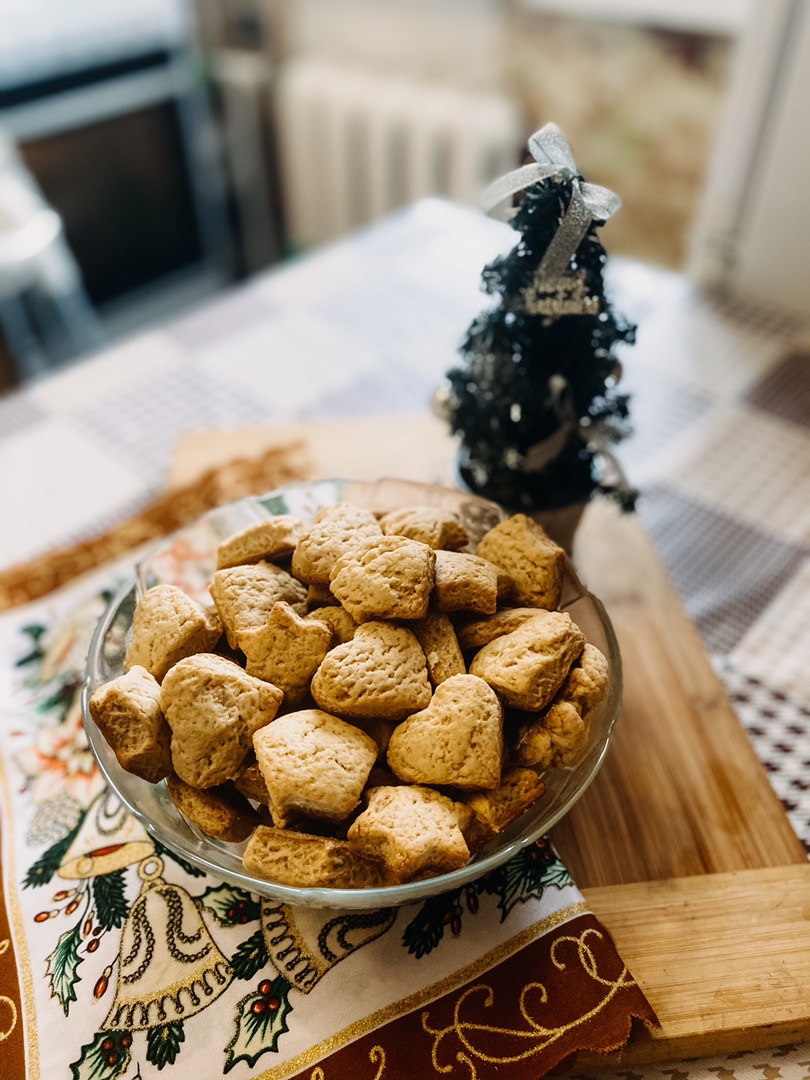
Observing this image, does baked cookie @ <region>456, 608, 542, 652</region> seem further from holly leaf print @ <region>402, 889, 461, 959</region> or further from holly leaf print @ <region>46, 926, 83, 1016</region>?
holly leaf print @ <region>46, 926, 83, 1016</region>

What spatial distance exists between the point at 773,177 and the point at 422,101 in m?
1.06

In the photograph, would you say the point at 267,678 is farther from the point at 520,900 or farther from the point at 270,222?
the point at 270,222

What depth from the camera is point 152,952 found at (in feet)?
1.94

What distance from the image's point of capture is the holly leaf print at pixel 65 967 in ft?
1.89

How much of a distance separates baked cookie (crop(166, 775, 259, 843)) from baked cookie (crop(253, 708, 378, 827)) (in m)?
0.03

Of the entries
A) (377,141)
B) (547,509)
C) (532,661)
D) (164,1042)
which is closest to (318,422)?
(547,509)

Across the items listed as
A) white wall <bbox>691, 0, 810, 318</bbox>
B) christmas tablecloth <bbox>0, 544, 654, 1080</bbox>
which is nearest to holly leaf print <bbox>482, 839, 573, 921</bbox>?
christmas tablecloth <bbox>0, 544, 654, 1080</bbox>

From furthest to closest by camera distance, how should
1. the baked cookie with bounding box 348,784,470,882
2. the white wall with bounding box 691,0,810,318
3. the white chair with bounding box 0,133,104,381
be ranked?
1. the white chair with bounding box 0,133,104,381
2. the white wall with bounding box 691,0,810,318
3. the baked cookie with bounding box 348,784,470,882

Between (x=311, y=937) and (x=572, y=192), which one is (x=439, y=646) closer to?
(x=311, y=937)

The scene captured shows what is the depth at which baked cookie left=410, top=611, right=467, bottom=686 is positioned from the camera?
1.92 ft

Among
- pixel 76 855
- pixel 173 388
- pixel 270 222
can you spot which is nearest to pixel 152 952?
pixel 76 855

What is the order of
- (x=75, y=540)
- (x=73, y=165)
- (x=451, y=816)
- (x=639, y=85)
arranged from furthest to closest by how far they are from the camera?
(x=73, y=165)
(x=639, y=85)
(x=75, y=540)
(x=451, y=816)

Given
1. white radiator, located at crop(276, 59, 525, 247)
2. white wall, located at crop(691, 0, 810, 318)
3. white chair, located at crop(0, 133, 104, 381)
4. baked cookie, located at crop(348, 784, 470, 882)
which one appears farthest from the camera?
white radiator, located at crop(276, 59, 525, 247)

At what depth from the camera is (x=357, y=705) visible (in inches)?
21.6
